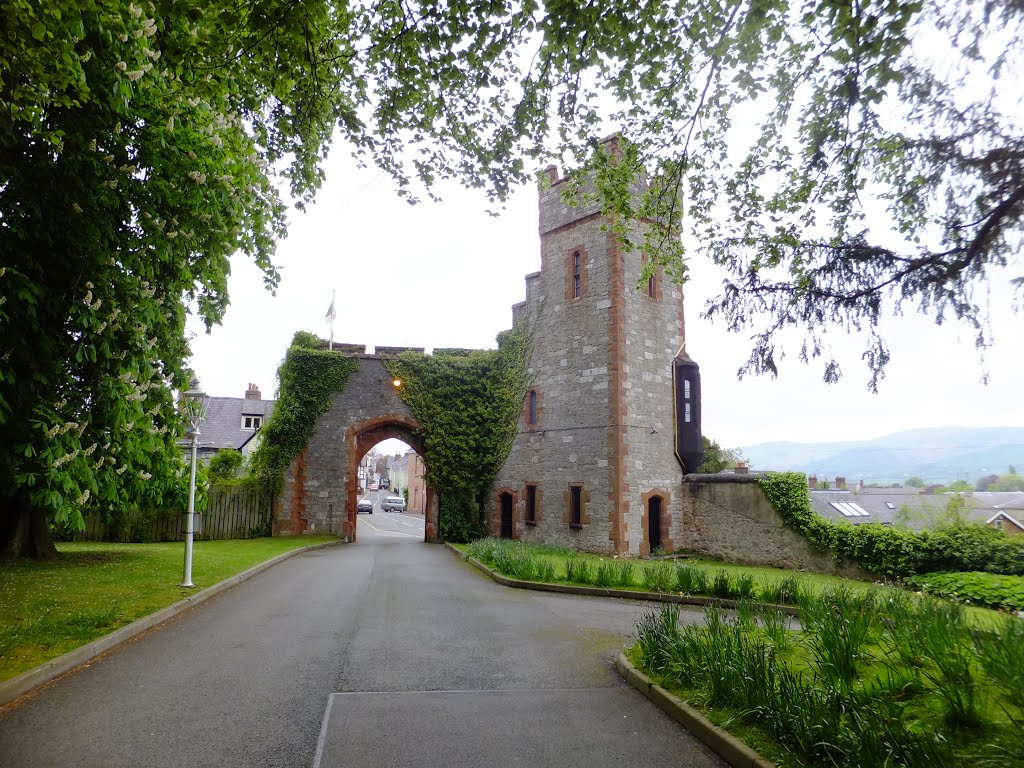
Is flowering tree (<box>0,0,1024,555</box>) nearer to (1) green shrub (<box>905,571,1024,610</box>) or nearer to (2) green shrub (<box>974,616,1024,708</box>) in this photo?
(2) green shrub (<box>974,616,1024,708</box>)

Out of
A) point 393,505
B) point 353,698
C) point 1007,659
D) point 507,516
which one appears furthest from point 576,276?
point 393,505

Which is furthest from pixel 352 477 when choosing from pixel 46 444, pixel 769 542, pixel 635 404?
pixel 46 444

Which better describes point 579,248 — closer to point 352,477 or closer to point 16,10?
point 352,477

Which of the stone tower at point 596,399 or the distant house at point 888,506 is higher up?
the stone tower at point 596,399

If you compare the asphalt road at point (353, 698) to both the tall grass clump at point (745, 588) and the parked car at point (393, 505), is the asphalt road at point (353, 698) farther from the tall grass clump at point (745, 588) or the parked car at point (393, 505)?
the parked car at point (393, 505)

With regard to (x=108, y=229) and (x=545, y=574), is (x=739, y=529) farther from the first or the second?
(x=108, y=229)

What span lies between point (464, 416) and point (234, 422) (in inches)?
791

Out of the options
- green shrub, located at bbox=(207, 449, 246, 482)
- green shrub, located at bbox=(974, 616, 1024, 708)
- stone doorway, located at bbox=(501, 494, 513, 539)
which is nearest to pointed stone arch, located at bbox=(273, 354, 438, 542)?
green shrub, located at bbox=(207, 449, 246, 482)

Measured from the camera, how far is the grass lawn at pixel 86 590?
6.58 metres

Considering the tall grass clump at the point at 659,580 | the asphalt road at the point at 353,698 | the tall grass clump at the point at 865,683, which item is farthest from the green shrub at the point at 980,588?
the asphalt road at the point at 353,698

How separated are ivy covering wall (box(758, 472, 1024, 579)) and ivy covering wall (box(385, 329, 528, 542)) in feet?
34.2

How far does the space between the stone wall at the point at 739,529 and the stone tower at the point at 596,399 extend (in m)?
0.51

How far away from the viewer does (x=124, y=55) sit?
7.63 metres

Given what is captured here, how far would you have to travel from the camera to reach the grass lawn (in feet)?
21.6
